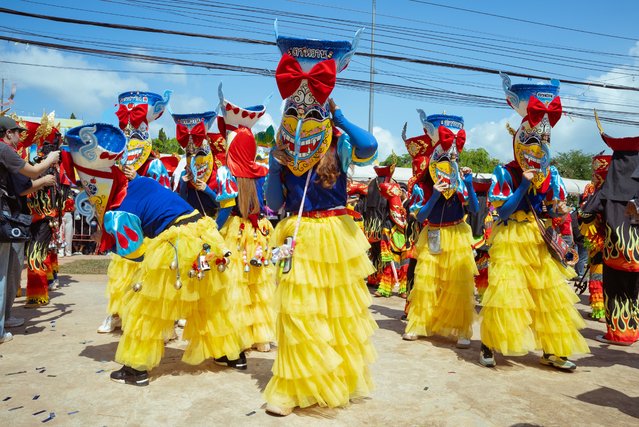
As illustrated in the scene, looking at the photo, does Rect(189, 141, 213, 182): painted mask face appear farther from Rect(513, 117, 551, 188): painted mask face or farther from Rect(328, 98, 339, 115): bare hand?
Rect(513, 117, 551, 188): painted mask face

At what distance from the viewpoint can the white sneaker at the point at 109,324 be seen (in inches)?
238

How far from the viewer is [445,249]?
19.7 feet

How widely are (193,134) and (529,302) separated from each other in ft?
13.8

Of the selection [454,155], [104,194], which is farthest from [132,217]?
[454,155]

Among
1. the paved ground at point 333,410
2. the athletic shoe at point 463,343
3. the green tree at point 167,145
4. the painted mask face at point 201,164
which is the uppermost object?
the green tree at point 167,145

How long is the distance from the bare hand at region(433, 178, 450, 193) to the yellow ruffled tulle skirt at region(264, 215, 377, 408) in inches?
93.4

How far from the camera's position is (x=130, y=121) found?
628 centimetres

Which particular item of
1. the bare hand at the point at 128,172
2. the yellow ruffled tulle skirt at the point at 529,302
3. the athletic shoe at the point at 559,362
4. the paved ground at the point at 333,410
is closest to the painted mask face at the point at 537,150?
the yellow ruffled tulle skirt at the point at 529,302

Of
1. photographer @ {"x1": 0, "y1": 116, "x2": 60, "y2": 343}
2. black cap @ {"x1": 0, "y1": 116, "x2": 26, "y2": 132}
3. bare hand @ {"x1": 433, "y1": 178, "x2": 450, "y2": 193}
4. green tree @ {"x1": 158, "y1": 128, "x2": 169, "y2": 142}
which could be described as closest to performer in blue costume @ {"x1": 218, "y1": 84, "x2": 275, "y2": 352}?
photographer @ {"x1": 0, "y1": 116, "x2": 60, "y2": 343}

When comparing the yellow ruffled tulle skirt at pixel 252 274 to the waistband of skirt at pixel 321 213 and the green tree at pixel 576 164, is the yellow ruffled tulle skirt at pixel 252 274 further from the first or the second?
the green tree at pixel 576 164

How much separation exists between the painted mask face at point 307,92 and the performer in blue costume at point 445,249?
8.61 ft

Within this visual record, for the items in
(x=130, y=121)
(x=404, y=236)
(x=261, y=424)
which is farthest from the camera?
(x=404, y=236)

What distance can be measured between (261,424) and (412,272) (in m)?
4.24

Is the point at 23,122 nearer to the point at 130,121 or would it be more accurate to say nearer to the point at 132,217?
the point at 130,121
